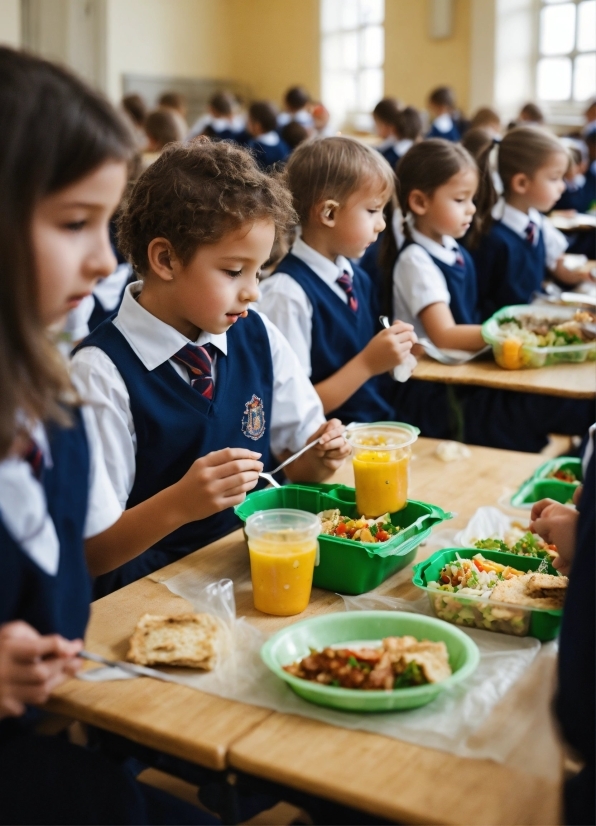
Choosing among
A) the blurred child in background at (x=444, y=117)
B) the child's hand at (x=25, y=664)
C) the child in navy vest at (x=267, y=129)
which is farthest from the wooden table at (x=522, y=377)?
the blurred child in background at (x=444, y=117)

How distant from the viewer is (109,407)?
5.35 feet

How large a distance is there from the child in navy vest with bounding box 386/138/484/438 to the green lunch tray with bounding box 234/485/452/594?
1.53 m

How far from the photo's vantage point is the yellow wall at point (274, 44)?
41.7 feet

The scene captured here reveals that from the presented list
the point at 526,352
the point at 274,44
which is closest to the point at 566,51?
the point at 274,44

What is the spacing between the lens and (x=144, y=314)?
171 cm

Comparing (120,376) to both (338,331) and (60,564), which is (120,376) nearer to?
(60,564)

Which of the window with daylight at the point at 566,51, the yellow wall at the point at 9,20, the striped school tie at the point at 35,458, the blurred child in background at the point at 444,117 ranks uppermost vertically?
the yellow wall at the point at 9,20

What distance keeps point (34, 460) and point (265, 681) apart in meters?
0.40

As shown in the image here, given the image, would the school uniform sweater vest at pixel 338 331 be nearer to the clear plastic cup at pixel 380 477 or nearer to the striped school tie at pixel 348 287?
the striped school tie at pixel 348 287

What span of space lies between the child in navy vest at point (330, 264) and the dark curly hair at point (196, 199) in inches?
27.5

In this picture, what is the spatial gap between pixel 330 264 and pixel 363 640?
1548 mm

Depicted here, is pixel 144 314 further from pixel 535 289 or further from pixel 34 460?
pixel 535 289

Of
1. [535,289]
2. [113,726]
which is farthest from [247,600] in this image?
[535,289]

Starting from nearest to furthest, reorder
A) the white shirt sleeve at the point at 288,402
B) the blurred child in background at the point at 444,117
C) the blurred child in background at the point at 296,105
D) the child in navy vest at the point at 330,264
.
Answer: the white shirt sleeve at the point at 288,402 < the child in navy vest at the point at 330,264 < the blurred child in background at the point at 444,117 < the blurred child in background at the point at 296,105
